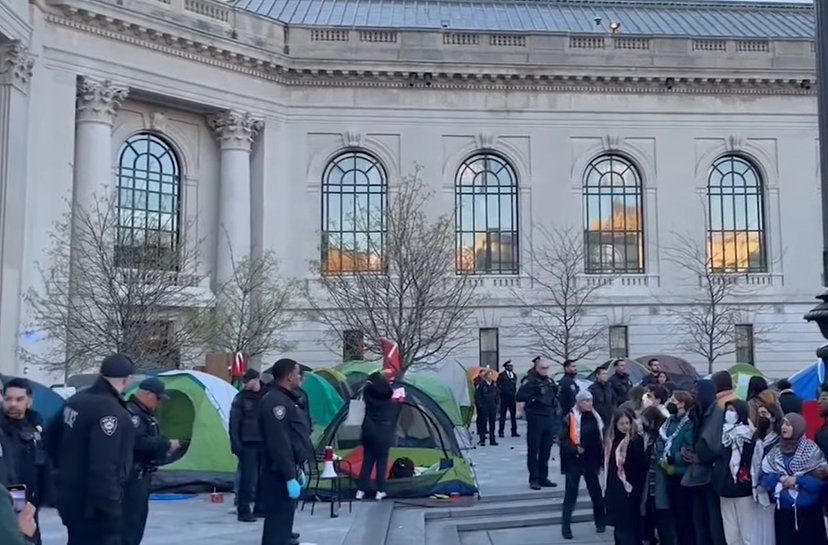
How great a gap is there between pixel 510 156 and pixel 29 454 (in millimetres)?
29726

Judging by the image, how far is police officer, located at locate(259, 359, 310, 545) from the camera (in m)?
7.94

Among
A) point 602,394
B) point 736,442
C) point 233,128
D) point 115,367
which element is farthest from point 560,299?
point 115,367

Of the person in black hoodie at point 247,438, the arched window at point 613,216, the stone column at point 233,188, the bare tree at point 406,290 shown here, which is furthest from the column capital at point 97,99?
the person in black hoodie at point 247,438

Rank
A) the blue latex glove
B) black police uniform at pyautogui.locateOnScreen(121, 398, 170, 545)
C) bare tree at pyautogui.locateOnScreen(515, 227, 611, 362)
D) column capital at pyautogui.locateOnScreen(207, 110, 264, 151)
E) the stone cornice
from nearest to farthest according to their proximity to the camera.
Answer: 1. black police uniform at pyautogui.locateOnScreen(121, 398, 170, 545)
2. the blue latex glove
3. the stone cornice
4. column capital at pyautogui.locateOnScreen(207, 110, 264, 151)
5. bare tree at pyautogui.locateOnScreen(515, 227, 611, 362)

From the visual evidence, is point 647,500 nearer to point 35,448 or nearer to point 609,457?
point 609,457

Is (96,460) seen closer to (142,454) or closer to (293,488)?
(142,454)

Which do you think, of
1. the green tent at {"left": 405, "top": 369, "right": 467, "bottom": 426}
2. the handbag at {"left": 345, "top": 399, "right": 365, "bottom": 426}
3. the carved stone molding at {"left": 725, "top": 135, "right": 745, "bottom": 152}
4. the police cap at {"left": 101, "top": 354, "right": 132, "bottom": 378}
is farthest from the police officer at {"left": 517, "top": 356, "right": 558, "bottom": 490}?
the carved stone molding at {"left": 725, "top": 135, "right": 745, "bottom": 152}

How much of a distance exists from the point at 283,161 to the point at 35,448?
2781cm

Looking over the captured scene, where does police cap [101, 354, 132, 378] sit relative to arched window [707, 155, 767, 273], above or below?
below

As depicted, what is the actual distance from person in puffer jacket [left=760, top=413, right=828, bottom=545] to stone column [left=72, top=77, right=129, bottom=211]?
25154 mm

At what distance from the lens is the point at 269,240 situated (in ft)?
111

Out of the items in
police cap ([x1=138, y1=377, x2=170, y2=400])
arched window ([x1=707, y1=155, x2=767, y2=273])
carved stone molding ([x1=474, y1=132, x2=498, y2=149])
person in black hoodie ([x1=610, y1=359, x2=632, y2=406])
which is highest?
carved stone molding ([x1=474, y1=132, x2=498, y2=149])

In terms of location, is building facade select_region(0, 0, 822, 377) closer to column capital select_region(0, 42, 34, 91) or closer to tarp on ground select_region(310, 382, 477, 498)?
column capital select_region(0, 42, 34, 91)

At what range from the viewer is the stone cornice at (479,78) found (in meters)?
32.6
